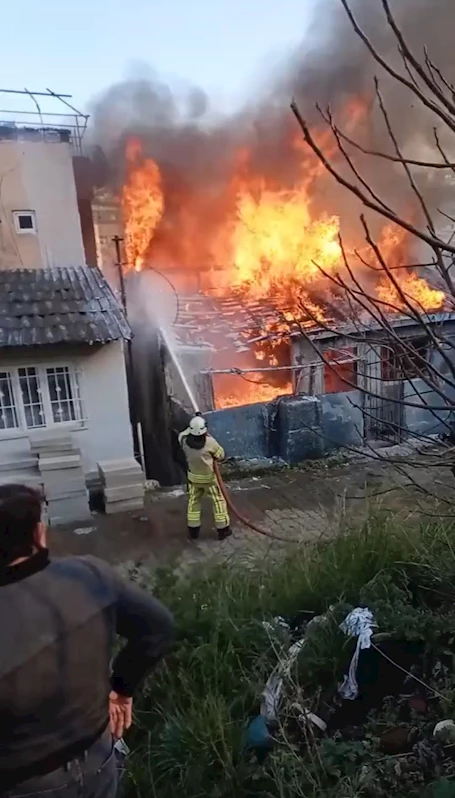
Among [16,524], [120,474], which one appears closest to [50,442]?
[120,474]

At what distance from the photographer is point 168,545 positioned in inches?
311

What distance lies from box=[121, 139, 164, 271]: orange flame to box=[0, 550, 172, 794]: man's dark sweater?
16025mm

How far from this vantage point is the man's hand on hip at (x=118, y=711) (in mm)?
2381

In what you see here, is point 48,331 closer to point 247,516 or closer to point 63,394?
point 63,394

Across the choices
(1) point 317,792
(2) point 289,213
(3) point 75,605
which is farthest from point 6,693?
(2) point 289,213

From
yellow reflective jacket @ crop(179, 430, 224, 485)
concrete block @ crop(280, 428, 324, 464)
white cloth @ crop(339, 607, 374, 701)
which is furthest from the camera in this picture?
concrete block @ crop(280, 428, 324, 464)

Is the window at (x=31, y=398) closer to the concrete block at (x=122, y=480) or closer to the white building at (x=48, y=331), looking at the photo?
the white building at (x=48, y=331)

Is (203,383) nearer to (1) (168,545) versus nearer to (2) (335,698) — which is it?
(1) (168,545)

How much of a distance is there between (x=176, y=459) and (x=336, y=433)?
3251mm

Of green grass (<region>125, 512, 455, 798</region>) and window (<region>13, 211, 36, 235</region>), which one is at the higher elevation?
window (<region>13, 211, 36, 235</region>)

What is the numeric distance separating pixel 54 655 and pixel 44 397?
25.7ft

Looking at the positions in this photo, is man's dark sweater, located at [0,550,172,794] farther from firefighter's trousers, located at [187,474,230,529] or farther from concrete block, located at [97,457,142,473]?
concrete block, located at [97,457,142,473]

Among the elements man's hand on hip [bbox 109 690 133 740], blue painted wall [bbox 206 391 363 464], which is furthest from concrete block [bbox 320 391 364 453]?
man's hand on hip [bbox 109 690 133 740]

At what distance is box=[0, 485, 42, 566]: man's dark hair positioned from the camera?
1.95 meters
